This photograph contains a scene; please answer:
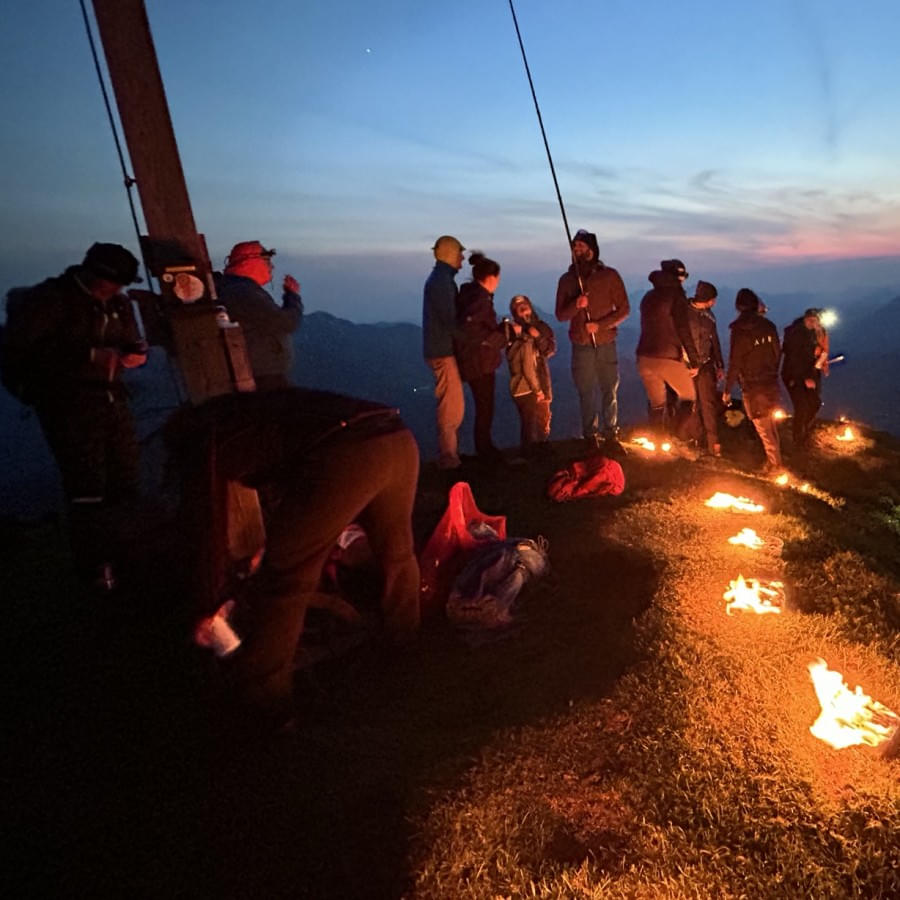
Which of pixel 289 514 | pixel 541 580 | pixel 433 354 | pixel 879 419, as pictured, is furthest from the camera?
pixel 879 419

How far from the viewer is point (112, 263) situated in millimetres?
4273

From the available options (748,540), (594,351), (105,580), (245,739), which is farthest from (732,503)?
(105,580)

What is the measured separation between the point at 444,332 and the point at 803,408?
694 cm

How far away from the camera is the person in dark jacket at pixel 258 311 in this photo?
4.95m

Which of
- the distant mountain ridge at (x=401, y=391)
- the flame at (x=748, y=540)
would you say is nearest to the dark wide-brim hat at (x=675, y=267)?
the flame at (x=748, y=540)

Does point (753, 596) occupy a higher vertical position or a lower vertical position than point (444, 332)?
lower

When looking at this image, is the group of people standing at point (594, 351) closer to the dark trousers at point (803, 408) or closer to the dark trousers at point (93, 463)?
the dark trousers at point (803, 408)

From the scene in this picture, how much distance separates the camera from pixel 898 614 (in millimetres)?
4289

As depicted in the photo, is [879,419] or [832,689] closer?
[832,689]

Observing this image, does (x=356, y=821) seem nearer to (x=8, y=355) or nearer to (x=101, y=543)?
(x=101, y=543)

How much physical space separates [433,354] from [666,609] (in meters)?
3.78

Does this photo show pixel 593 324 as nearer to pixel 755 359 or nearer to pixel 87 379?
pixel 755 359

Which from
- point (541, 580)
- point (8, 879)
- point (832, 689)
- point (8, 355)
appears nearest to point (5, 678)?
point (8, 879)

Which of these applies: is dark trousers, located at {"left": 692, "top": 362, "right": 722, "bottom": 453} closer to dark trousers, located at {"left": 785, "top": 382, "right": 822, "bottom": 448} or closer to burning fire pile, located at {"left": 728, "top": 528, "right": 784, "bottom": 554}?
dark trousers, located at {"left": 785, "top": 382, "right": 822, "bottom": 448}
